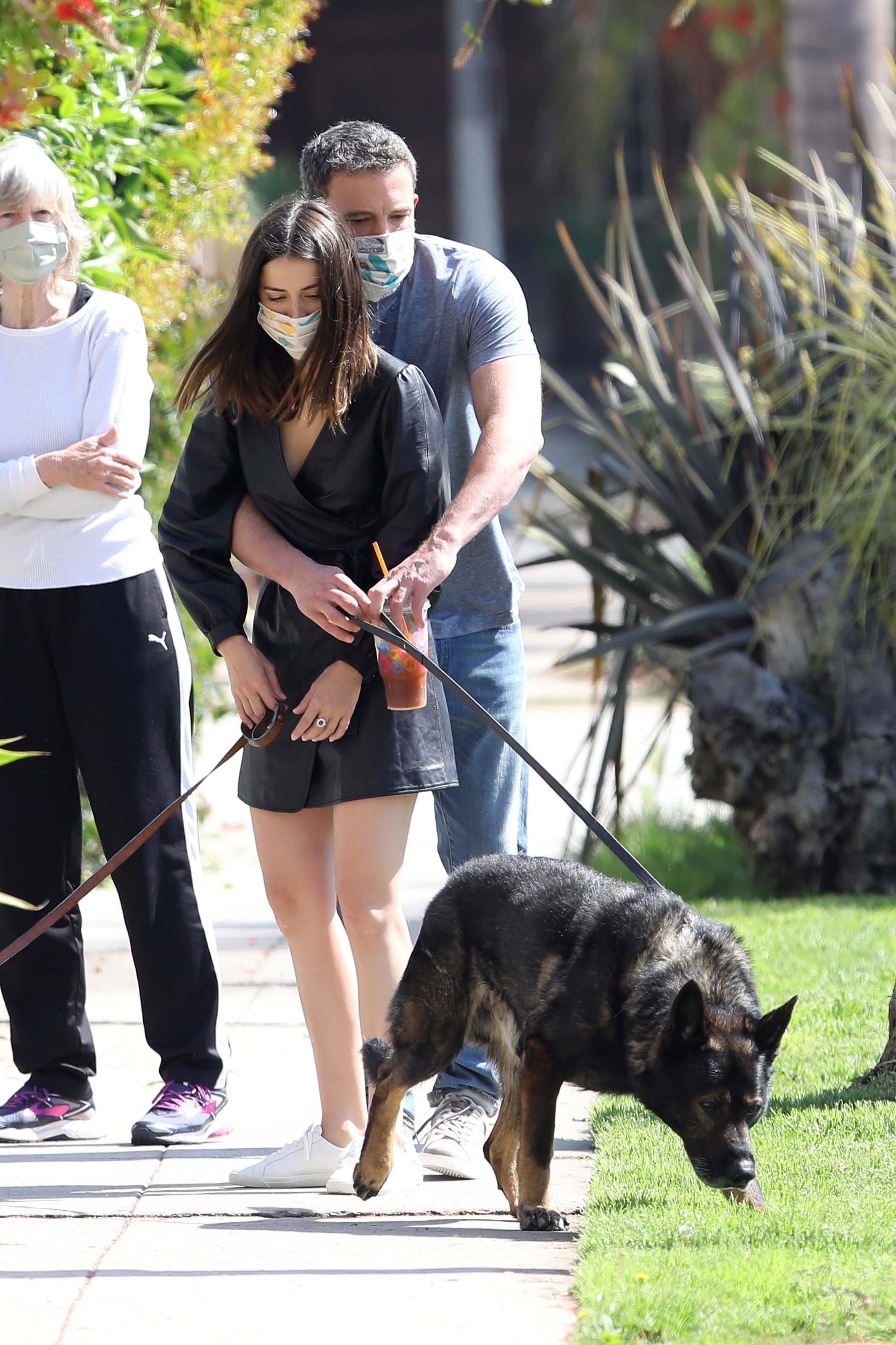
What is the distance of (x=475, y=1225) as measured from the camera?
A: 3400mm

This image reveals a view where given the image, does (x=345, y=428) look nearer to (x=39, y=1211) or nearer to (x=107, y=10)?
(x=107, y=10)

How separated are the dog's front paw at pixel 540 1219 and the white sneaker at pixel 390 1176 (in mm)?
333

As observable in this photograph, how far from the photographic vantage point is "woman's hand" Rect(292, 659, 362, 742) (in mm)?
3463

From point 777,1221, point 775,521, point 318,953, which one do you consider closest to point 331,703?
point 318,953

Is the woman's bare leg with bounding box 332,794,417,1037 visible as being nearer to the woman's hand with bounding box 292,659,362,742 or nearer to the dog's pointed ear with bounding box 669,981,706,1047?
the woman's hand with bounding box 292,659,362,742

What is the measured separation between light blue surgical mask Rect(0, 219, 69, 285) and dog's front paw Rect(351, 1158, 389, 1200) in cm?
207

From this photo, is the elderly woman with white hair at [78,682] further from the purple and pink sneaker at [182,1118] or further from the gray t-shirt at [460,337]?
the gray t-shirt at [460,337]

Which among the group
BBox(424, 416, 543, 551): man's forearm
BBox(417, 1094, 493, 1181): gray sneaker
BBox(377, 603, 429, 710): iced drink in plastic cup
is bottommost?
BBox(417, 1094, 493, 1181): gray sneaker

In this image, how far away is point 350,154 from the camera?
11.9 feet

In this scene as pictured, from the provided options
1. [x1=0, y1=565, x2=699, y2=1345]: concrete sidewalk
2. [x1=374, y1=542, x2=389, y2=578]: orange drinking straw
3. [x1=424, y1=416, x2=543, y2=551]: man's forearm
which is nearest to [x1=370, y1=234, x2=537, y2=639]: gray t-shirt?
[x1=424, y1=416, x2=543, y2=551]: man's forearm

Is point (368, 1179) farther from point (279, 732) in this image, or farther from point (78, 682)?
point (78, 682)

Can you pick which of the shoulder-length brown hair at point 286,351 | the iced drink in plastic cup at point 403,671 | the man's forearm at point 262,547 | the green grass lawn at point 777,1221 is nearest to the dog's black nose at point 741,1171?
the green grass lawn at point 777,1221

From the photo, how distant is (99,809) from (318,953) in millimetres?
768

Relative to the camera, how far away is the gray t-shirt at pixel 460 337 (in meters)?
3.87
